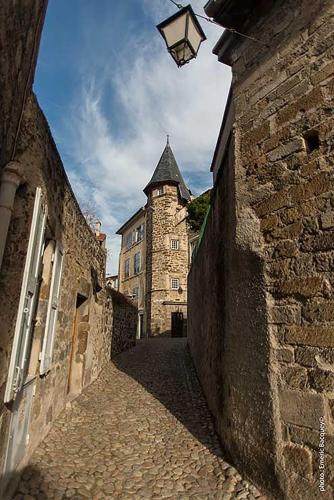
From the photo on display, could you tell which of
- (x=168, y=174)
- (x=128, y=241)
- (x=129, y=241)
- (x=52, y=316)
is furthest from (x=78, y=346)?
(x=128, y=241)

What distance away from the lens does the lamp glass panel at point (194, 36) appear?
3027 millimetres

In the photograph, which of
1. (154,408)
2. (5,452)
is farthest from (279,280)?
(154,408)

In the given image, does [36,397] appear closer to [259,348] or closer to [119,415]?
[119,415]

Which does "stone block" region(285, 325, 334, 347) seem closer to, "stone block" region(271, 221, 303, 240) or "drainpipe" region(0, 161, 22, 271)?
"stone block" region(271, 221, 303, 240)

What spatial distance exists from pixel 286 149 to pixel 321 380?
1772mm

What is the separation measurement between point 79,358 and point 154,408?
4.52ft

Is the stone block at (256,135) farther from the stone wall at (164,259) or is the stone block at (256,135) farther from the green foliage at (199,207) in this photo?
the stone wall at (164,259)

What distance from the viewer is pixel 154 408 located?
4352mm

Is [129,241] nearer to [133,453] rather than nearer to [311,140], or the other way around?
[133,453]

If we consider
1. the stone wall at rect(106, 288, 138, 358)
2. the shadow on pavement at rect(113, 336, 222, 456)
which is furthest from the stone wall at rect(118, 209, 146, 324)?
the shadow on pavement at rect(113, 336, 222, 456)

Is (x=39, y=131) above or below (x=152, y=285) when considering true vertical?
below

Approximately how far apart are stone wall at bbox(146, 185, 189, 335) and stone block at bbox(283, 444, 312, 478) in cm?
1788

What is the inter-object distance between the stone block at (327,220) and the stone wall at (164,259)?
59.7 feet

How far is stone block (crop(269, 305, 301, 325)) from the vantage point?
2.34 metres
